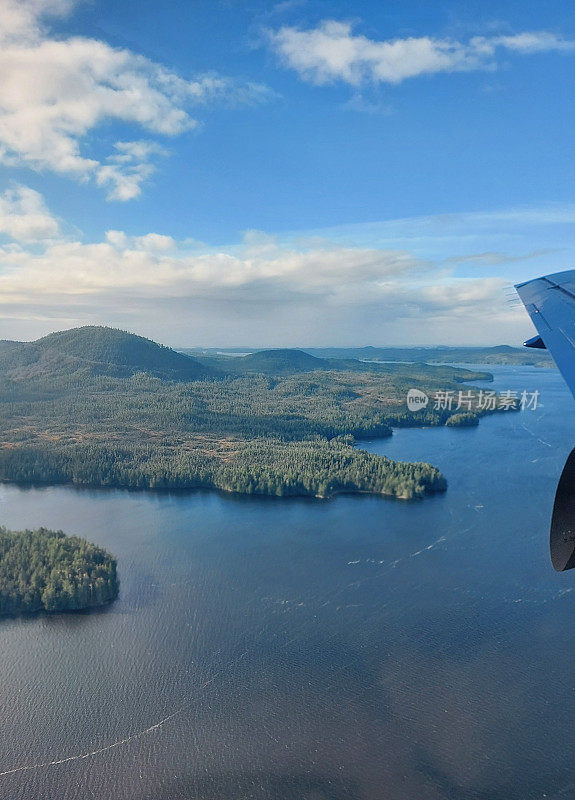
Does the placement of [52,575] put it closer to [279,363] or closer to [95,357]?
[95,357]

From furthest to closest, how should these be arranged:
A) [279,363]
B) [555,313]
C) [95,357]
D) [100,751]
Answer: [279,363] → [95,357] → [100,751] → [555,313]

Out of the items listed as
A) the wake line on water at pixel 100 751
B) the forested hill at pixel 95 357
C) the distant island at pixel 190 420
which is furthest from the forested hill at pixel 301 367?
the wake line on water at pixel 100 751

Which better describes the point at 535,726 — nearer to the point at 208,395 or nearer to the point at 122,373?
the point at 208,395

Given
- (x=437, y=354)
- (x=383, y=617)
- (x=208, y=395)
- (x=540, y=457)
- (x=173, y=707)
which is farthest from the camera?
(x=437, y=354)

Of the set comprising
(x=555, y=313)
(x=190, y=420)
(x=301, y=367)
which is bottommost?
(x=190, y=420)

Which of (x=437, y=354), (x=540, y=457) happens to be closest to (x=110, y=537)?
(x=540, y=457)

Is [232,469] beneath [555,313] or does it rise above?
beneath

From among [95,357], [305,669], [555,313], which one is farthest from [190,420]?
[555,313]
